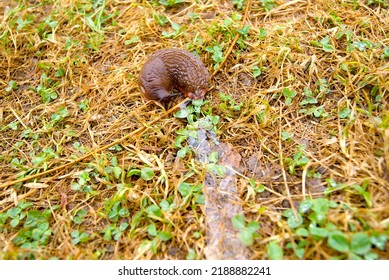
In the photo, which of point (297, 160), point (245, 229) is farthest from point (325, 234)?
point (297, 160)

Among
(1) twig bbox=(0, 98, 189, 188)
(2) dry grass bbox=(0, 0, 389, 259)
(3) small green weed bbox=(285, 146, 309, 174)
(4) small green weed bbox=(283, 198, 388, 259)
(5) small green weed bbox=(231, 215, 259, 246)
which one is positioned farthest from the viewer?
(1) twig bbox=(0, 98, 189, 188)

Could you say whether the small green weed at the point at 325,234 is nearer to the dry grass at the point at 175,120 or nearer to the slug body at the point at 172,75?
the dry grass at the point at 175,120

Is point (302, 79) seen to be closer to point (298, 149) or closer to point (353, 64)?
point (353, 64)

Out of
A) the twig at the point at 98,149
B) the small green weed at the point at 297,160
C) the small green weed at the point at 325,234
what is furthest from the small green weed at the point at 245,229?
the twig at the point at 98,149

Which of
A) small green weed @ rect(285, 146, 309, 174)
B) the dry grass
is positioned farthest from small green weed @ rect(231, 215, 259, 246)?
small green weed @ rect(285, 146, 309, 174)

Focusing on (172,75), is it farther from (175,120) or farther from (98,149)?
(98,149)

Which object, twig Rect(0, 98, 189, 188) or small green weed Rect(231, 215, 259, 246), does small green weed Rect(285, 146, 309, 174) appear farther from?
twig Rect(0, 98, 189, 188)
